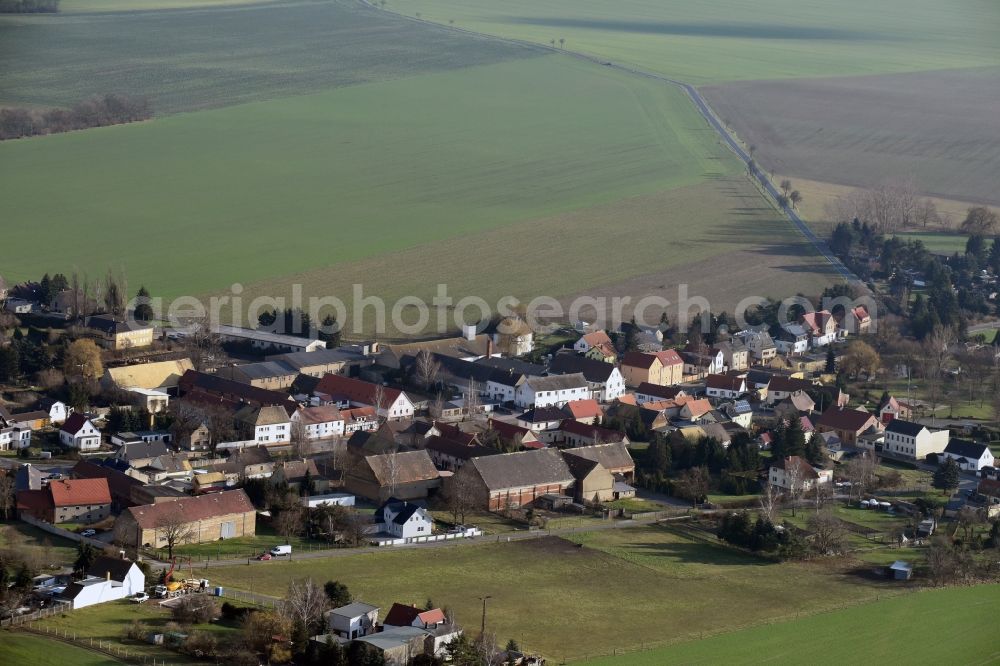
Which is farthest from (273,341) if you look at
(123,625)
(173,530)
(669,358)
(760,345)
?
(123,625)

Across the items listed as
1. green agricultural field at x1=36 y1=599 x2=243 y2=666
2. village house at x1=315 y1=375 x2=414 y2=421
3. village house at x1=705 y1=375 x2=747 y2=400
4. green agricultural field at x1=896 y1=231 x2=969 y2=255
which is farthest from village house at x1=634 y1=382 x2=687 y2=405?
green agricultural field at x1=896 y1=231 x2=969 y2=255

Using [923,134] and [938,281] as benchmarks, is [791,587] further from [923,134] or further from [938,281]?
[923,134]

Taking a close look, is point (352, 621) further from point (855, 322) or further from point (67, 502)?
point (855, 322)

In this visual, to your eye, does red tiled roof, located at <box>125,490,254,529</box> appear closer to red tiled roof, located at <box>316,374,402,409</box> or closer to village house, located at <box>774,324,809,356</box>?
red tiled roof, located at <box>316,374,402,409</box>

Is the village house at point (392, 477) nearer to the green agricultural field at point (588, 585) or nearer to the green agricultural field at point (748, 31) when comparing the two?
the green agricultural field at point (588, 585)

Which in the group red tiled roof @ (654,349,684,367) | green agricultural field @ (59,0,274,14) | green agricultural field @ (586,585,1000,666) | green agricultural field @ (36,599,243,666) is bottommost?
green agricultural field @ (586,585,1000,666)

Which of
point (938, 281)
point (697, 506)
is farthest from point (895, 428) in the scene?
point (938, 281)

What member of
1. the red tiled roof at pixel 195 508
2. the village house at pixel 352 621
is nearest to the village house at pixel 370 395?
the red tiled roof at pixel 195 508

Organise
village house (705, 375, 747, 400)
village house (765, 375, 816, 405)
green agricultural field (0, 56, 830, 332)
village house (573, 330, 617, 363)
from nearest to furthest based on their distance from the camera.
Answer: village house (765, 375, 816, 405) < village house (705, 375, 747, 400) < village house (573, 330, 617, 363) < green agricultural field (0, 56, 830, 332)
